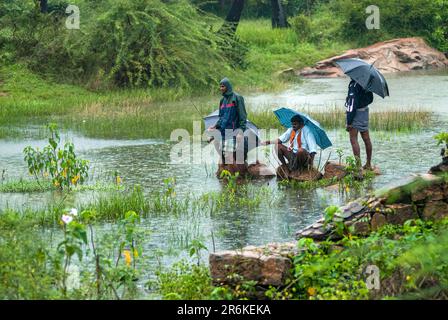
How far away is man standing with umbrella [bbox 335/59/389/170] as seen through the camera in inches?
586

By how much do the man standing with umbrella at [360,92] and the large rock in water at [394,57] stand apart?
19737 mm

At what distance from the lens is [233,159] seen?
15289 mm

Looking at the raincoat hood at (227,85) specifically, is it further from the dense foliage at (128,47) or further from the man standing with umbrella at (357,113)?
the dense foliage at (128,47)

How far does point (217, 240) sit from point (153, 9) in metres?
17.5

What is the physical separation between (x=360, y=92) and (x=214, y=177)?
246cm

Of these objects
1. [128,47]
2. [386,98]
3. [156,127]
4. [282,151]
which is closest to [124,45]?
[128,47]

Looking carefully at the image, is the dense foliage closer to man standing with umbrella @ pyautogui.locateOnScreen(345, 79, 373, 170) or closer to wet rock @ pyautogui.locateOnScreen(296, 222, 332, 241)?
man standing with umbrella @ pyautogui.locateOnScreen(345, 79, 373, 170)

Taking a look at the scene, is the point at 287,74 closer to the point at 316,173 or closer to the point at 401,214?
the point at 316,173

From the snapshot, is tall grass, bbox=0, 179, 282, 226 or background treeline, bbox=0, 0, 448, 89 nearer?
tall grass, bbox=0, 179, 282, 226

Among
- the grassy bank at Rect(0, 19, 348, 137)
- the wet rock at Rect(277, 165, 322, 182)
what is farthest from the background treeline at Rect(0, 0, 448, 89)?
the wet rock at Rect(277, 165, 322, 182)

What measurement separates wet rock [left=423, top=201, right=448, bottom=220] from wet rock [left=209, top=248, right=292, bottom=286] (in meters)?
1.85

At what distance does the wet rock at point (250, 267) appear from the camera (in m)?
8.62

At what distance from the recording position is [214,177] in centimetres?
1556

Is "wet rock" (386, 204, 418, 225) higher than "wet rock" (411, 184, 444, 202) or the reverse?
the reverse
